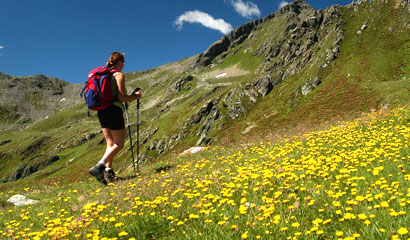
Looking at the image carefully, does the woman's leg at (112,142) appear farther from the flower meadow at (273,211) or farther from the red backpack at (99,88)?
the flower meadow at (273,211)

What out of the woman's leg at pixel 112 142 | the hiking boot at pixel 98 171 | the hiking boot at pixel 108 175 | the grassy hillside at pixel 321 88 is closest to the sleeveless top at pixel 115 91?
the woman's leg at pixel 112 142

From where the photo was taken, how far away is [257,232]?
379 centimetres

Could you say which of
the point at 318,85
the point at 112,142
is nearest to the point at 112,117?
the point at 112,142

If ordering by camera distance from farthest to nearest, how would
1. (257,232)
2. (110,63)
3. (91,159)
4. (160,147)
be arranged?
1. (91,159)
2. (160,147)
3. (110,63)
4. (257,232)

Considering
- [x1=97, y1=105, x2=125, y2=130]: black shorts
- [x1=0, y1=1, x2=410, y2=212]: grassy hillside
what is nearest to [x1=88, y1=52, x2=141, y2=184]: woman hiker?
[x1=97, y1=105, x2=125, y2=130]: black shorts

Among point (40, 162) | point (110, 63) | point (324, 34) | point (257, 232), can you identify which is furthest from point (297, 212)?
point (40, 162)

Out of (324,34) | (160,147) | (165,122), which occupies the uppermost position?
(324,34)

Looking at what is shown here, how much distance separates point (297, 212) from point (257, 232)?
943 mm

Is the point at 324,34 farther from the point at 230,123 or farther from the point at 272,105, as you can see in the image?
the point at 230,123

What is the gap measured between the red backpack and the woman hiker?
26 centimetres

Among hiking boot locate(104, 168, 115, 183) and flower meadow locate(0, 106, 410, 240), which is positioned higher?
hiking boot locate(104, 168, 115, 183)

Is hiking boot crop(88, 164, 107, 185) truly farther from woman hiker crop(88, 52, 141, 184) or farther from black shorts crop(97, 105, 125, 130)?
black shorts crop(97, 105, 125, 130)

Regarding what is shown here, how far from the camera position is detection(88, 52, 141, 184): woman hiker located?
866 cm

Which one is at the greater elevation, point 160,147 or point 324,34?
point 324,34
